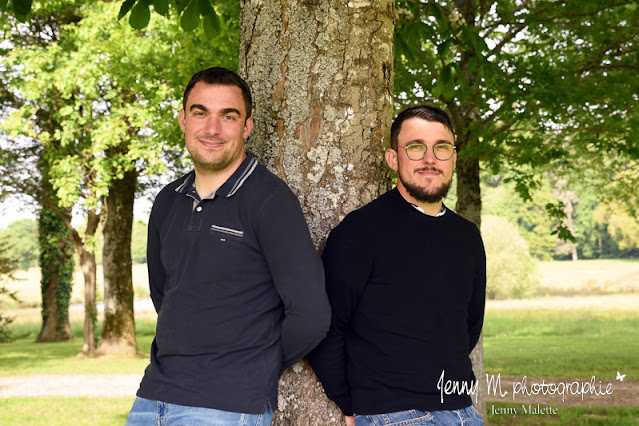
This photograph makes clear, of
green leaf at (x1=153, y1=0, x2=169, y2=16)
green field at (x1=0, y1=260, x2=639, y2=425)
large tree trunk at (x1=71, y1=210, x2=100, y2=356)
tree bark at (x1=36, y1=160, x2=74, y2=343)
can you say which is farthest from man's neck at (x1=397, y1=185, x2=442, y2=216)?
tree bark at (x1=36, y1=160, x2=74, y2=343)

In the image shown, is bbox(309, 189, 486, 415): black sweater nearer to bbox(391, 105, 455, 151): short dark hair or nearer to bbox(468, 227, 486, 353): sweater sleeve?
bbox(468, 227, 486, 353): sweater sleeve

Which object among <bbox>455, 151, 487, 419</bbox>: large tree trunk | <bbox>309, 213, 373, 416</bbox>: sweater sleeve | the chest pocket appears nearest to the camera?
the chest pocket

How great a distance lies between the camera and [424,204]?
2.98m

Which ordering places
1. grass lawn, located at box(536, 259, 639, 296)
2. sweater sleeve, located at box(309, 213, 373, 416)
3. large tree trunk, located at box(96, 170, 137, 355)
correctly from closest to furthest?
sweater sleeve, located at box(309, 213, 373, 416) < large tree trunk, located at box(96, 170, 137, 355) < grass lawn, located at box(536, 259, 639, 296)

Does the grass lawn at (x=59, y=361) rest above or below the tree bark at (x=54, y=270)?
below

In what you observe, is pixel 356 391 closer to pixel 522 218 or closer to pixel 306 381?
pixel 306 381

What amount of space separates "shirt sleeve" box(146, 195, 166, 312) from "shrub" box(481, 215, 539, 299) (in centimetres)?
3892

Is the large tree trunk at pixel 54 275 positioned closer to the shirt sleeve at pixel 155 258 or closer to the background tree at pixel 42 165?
the background tree at pixel 42 165

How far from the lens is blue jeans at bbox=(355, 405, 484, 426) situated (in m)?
2.67

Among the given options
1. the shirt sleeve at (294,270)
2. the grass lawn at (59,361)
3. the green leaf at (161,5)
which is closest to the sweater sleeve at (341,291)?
the shirt sleeve at (294,270)

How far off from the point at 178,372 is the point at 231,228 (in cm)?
61

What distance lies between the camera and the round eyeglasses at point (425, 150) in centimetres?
295

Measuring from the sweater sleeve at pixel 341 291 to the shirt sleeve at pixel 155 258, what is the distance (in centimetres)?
80

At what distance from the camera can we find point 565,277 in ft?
169
